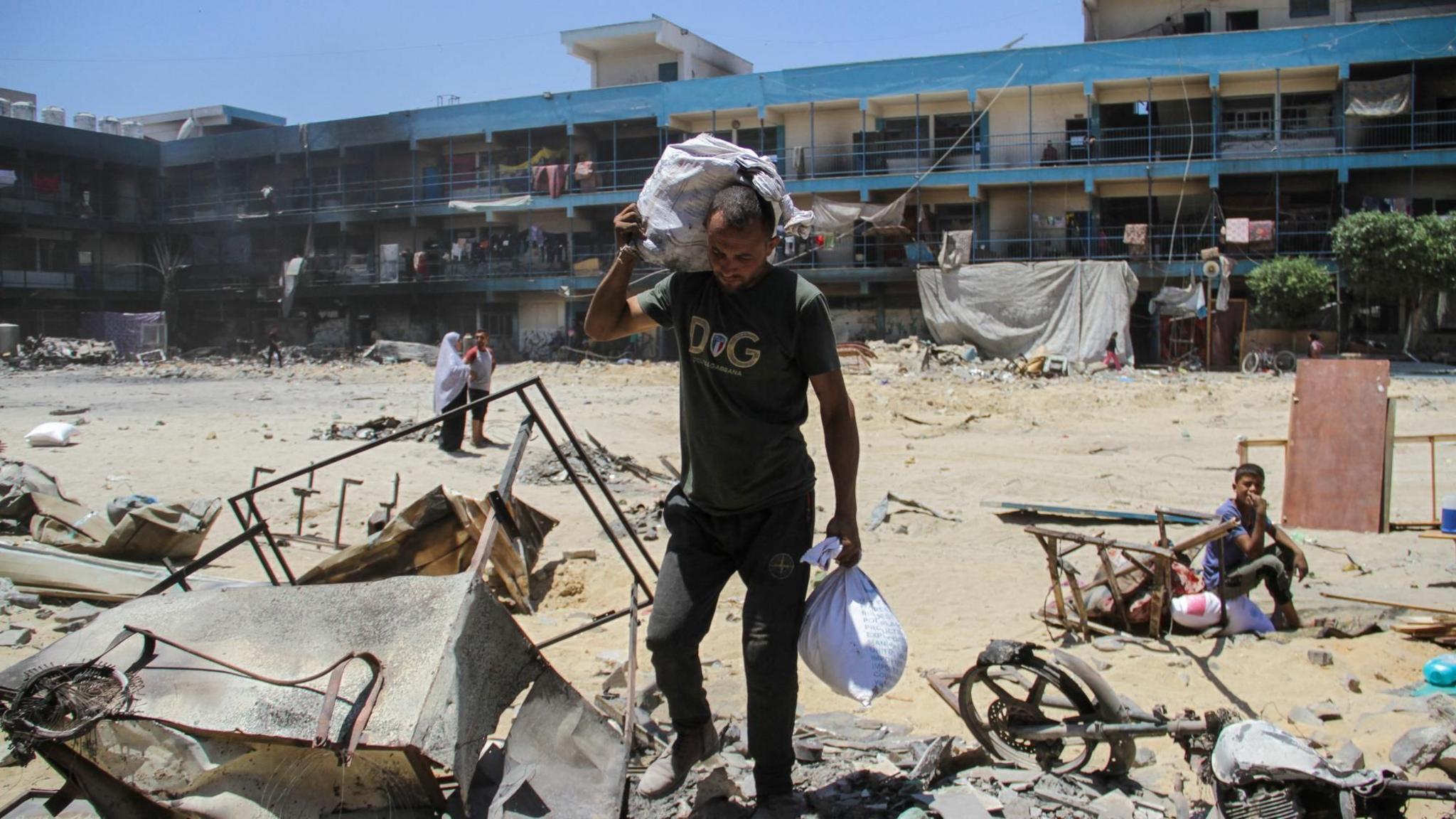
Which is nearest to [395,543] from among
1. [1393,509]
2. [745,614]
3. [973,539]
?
[745,614]

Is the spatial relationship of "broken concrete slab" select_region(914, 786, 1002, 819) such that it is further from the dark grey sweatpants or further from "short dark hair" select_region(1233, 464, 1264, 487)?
"short dark hair" select_region(1233, 464, 1264, 487)

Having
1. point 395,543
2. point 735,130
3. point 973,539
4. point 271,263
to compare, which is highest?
point 735,130

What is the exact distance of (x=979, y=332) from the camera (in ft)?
89.3

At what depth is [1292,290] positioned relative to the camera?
79.9ft

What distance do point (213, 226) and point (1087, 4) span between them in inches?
1320

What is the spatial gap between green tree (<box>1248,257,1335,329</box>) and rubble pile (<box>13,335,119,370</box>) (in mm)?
31913

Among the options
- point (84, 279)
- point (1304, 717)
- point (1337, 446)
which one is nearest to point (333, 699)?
point (1304, 717)

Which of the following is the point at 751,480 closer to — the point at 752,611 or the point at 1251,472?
the point at 752,611

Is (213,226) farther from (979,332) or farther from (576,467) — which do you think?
(576,467)

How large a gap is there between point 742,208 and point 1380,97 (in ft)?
99.7

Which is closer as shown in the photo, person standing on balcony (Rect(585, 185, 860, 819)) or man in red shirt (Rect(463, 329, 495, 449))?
person standing on balcony (Rect(585, 185, 860, 819))

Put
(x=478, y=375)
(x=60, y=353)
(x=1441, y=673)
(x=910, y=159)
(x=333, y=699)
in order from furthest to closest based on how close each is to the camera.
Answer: (x=910, y=159)
(x=60, y=353)
(x=478, y=375)
(x=1441, y=673)
(x=333, y=699)

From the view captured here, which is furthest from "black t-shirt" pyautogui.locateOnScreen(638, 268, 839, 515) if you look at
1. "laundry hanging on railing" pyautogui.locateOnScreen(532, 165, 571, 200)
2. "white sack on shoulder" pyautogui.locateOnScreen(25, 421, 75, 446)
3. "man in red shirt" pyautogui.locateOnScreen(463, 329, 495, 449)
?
"laundry hanging on railing" pyautogui.locateOnScreen(532, 165, 571, 200)

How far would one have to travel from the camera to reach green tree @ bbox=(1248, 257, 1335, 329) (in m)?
24.3
